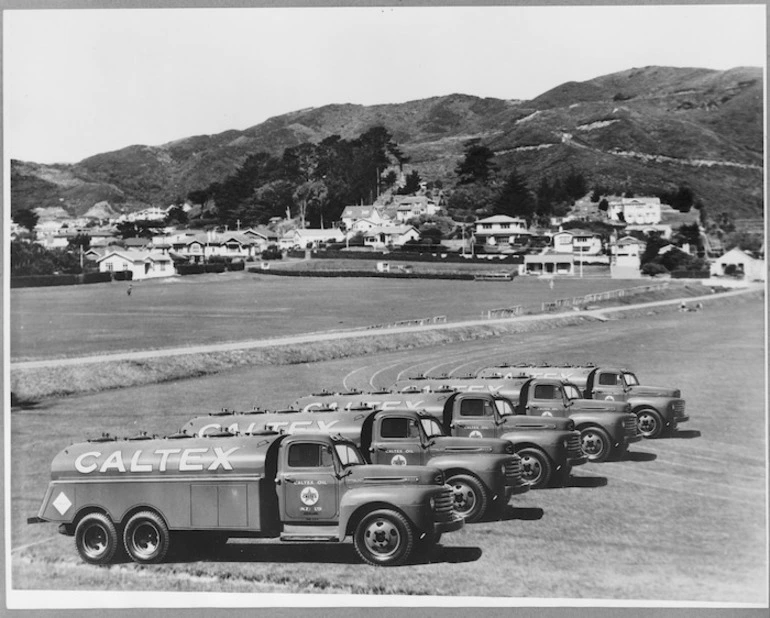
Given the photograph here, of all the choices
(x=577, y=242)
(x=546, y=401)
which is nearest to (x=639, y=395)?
(x=546, y=401)

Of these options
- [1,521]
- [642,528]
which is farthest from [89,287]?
[642,528]

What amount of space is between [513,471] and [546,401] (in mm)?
4285

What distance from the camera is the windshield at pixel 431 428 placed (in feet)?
61.9

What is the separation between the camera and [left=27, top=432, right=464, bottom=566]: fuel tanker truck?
54.1 feet

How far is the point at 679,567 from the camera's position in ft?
65.2

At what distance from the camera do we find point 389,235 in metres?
39.3

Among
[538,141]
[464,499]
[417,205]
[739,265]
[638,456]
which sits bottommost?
[638,456]

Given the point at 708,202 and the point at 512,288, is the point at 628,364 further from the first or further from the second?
the point at 512,288

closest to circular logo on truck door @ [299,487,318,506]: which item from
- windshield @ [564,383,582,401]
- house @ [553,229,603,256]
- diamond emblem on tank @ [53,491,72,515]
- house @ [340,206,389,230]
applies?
diamond emblem on tank @ [53,491,72,515]

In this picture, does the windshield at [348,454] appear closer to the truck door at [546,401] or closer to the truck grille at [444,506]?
the truck grille at [444,506]

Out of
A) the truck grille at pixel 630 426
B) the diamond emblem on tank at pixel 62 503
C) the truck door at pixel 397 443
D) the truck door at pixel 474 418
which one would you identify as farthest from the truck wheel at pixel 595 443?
the diamond emblem on tank at pixel 62 503

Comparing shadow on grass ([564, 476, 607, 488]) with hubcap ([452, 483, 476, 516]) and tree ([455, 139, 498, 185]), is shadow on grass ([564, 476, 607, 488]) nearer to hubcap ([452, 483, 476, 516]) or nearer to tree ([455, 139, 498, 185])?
hubcap ([452, 483, 476, 516])

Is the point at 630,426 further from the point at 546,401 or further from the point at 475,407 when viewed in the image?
the point at 475,407

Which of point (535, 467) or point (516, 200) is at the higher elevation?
point (516, 200)
